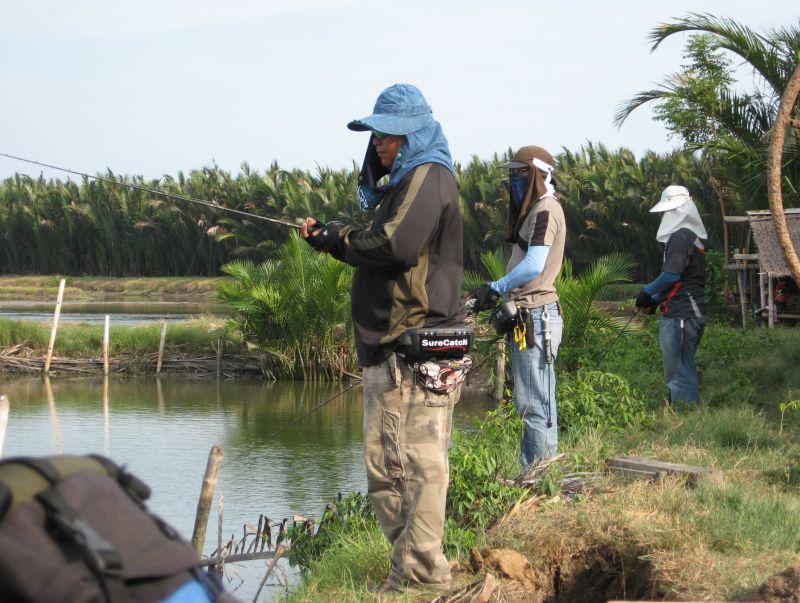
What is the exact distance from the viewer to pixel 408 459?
Result: 3.98 metres

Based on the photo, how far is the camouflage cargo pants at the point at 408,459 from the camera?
398 cm

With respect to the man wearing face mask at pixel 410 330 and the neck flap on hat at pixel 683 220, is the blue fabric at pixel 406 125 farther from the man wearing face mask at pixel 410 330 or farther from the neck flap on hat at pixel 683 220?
the neck flap on hat at pixel 683 220

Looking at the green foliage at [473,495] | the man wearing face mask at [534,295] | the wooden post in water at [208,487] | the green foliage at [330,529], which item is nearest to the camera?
the green foliage at [473,495]

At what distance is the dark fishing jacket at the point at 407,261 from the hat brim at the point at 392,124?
0.50 ft

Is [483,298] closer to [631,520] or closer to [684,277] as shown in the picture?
[631,520]

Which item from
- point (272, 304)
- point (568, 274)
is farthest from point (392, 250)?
point (272, 304)

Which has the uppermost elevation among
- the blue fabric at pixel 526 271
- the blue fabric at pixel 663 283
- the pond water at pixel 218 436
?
the blue fabric at pixel 526 271

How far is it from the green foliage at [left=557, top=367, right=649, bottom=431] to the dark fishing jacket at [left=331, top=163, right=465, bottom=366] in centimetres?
318

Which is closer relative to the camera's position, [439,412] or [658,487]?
[439,412]

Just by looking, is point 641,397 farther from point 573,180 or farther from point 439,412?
point 573,180

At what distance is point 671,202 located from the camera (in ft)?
23.9

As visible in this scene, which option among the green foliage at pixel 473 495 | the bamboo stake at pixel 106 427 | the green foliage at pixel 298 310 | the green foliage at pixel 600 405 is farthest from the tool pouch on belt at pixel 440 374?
the green foliage at pixel 298 310

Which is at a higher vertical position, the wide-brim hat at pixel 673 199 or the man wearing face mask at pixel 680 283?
the wide-brim hat at pixel 673 199

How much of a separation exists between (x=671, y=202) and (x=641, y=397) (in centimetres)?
162
